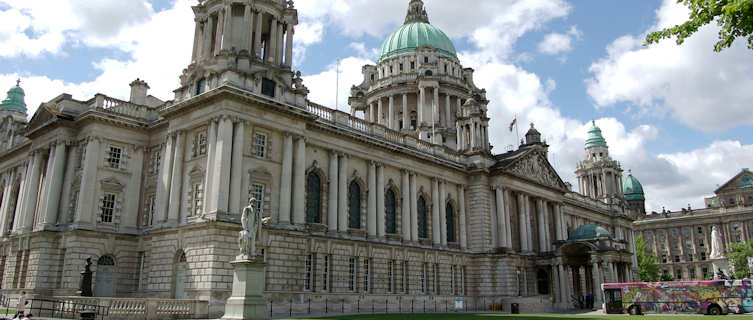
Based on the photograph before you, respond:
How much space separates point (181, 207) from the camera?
34.0 meters

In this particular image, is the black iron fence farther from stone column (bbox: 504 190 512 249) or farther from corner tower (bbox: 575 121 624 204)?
corner tower (bbox: 575 121 624 204)

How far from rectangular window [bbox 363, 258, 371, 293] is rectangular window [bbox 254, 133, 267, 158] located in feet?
36.3

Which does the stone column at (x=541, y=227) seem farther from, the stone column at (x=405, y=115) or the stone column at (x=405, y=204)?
the stone column at (x=405, y=115)

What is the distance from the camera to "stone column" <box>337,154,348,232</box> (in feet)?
130

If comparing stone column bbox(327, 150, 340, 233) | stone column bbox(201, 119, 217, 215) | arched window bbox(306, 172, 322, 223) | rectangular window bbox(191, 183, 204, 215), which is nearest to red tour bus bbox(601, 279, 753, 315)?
stone column bbox(327, 150, 340, 233)

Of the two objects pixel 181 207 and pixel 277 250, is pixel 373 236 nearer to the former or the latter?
pixel 277 250

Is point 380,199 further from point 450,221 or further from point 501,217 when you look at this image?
point 501,217

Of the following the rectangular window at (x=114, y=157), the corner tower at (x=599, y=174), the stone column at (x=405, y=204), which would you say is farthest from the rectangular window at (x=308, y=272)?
the corner tower at (x=599, y=174)

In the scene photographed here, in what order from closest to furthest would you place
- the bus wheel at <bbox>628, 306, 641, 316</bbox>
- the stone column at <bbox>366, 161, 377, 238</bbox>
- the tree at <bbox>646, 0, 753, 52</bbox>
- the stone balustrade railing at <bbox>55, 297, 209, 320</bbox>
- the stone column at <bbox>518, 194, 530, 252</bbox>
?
the tree at <bbox>646, 0, 753, 52</bbox> → the stone balustrade railing at <bbox>55, 297, 209, 320</bbox> → the bus wheel at <bbox>628, 306, 641, 316</bbox> → the stone column at <bbox>366, 161, 377, 238</bbox> → the stone column at <bbox>518, 194, 530, 252</bbox>

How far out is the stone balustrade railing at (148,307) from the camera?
2547cm

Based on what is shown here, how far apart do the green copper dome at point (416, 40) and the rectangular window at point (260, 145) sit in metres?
43.0

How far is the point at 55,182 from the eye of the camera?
37688 millimetres

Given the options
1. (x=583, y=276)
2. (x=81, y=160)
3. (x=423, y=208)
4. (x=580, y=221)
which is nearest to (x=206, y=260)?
(x=81, y=160)

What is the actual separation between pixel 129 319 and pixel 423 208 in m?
27.1
